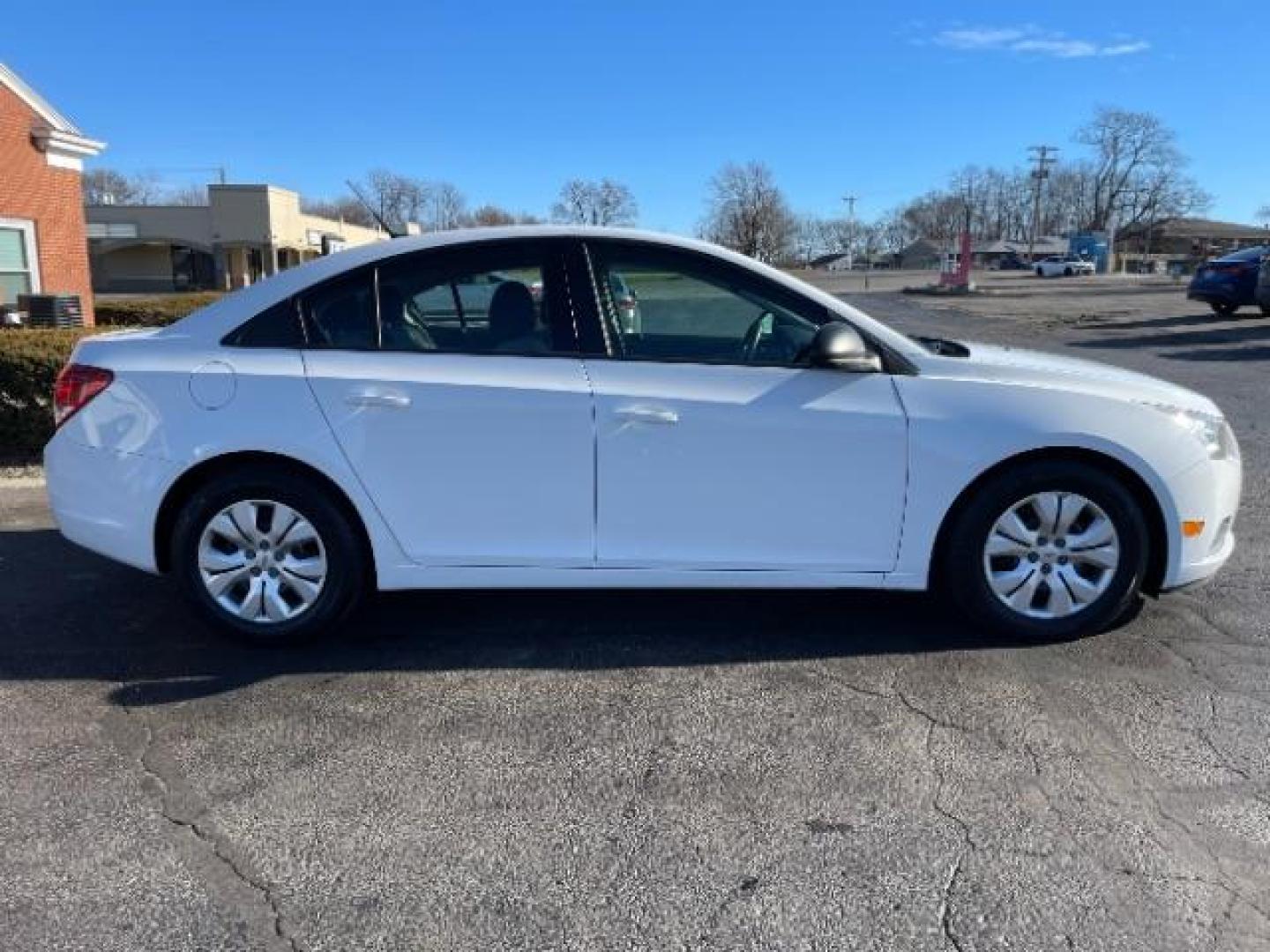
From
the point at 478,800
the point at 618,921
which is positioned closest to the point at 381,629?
the point at 478,800

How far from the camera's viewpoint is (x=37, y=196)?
17.2 m

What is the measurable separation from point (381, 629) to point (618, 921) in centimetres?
222

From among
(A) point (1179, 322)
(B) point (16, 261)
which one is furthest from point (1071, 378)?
(A) point (1179, 322)

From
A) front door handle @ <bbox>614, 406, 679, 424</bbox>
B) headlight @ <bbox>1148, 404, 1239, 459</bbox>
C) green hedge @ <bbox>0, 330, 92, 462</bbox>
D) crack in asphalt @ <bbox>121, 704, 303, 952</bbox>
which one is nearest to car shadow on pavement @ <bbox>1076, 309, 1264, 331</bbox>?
headlight @ <bbox>1148, 404, 1239, 459</bbox>

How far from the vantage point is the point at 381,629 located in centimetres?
434

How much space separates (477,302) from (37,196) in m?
16.9

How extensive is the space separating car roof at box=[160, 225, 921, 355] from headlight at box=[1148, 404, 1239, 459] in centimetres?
106

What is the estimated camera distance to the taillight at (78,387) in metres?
3.97

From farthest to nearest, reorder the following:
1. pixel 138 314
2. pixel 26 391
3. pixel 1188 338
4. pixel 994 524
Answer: pixel 1188 338
pixel 138 314
pixel 26 391
pixel 994 524

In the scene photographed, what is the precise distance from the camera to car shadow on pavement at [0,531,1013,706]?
3930 millimetres

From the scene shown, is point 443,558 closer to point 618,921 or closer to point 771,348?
point 771,348

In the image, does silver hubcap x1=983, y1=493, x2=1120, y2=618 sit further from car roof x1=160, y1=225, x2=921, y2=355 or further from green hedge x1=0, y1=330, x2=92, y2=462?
green hedge x1=0, y1=330, x2=92, y2=462

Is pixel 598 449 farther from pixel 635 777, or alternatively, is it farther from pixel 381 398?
pixel 635 777

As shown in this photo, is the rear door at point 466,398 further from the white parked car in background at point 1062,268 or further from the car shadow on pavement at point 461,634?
the white parked car in background at point 1062,268
